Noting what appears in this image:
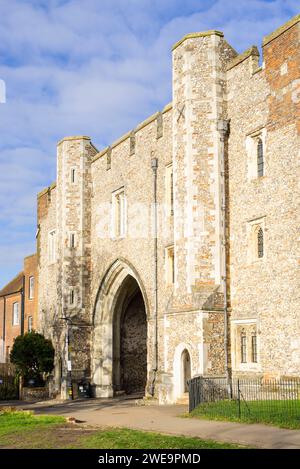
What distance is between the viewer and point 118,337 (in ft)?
102

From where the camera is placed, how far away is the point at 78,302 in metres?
31.7

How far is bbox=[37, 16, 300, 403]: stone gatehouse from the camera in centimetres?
1997

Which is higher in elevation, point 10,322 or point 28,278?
point 28,278

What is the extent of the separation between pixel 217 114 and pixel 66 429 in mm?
11867

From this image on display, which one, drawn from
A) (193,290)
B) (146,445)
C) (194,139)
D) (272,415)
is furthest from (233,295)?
(146,445)

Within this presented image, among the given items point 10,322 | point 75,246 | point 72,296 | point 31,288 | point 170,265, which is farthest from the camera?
point 10,322

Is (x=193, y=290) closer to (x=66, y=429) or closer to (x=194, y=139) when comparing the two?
(x=194, y=139)

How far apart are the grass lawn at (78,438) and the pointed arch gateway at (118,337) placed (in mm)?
14096

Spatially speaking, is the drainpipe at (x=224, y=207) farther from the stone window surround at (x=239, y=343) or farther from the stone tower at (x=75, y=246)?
the stone tower at (x=75, y=246)

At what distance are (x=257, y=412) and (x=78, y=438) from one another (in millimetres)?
4244

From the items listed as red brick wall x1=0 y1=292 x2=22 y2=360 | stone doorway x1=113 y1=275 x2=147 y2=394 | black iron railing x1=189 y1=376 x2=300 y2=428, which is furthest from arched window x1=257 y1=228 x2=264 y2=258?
red brick wall x1=0 y1=292 x2=22 y2=360

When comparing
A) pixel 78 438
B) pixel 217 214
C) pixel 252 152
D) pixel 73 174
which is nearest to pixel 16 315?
pixel 73 174

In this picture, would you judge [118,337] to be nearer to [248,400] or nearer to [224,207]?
[224,207]
